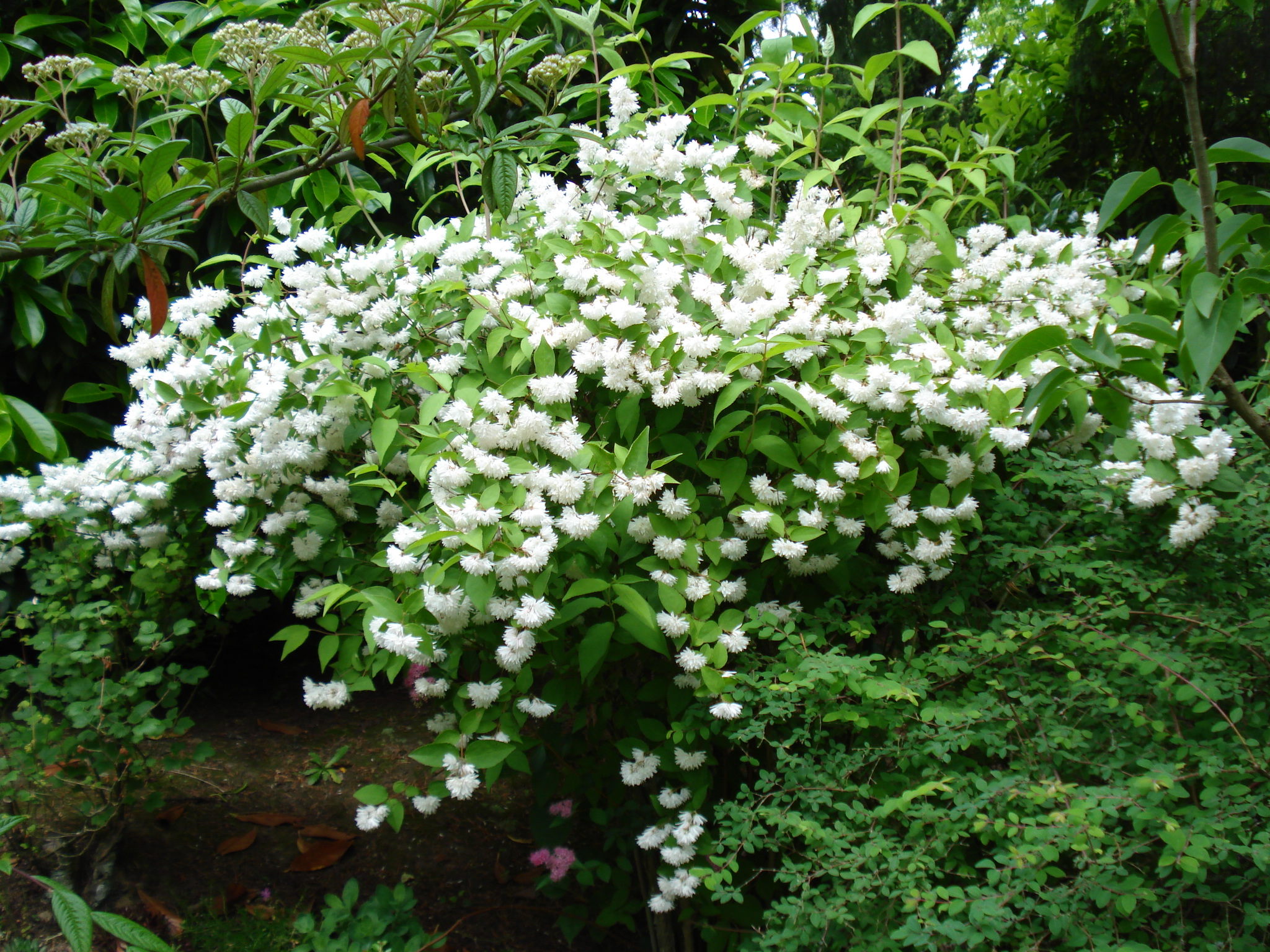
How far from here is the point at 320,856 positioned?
Answer: 277cm

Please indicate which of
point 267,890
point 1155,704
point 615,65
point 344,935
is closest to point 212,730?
point 267,890

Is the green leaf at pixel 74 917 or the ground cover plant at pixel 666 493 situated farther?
the ground cover plant at pixel 666 493

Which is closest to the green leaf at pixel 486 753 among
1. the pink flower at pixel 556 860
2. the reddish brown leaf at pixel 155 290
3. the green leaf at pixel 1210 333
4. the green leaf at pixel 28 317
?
the pink flower at pixel 556 860

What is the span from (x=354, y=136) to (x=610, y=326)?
0.69 metres

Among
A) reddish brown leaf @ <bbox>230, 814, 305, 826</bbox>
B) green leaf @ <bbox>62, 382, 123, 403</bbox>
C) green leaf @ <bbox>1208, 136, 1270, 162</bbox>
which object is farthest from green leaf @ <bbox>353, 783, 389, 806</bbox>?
green leaf @ <bbox>1208, 136, 1270, 162</bbox>

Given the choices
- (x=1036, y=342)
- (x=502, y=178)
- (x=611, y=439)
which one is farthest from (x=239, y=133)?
(x=1036, y=342)

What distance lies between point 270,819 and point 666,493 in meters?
A: 1.97

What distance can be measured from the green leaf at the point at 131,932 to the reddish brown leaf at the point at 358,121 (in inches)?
53.5

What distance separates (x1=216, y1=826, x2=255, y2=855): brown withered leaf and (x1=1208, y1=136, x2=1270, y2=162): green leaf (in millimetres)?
3095

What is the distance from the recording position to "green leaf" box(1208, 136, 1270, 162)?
3.78 feet

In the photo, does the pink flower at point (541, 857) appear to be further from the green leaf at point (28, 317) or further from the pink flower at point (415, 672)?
the green leaf at point (28, 317)

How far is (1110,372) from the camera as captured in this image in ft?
5.98

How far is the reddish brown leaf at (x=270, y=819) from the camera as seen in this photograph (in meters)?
2.89

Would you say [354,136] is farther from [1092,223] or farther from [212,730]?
[212,730]
